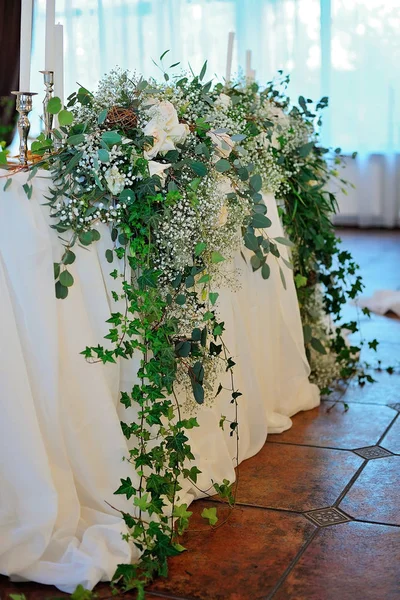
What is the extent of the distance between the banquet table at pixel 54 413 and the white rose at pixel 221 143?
38 centimetres

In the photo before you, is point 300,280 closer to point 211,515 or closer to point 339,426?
point 339,426

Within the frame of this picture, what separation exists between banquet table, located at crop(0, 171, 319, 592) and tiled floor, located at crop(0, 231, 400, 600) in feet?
0.29

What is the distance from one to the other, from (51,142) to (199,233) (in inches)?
16.1

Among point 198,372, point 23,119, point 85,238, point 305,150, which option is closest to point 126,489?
point 198,372

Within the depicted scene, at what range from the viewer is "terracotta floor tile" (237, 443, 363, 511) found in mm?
2070

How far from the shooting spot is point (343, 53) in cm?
748

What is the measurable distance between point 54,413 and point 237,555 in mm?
521

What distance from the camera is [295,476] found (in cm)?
223

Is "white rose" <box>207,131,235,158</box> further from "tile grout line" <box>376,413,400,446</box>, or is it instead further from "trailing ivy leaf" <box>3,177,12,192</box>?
"tile grout line" <box>376,413,400,446</box>

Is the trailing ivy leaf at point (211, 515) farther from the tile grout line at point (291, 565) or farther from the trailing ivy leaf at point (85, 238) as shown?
the trailing ivy leaf at point (85, 238)

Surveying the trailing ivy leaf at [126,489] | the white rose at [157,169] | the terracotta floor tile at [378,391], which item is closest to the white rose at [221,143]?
the white rose at [157,169]

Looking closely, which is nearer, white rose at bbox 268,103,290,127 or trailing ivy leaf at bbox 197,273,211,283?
trailing ivy leaf at bbox 197,273,211,283

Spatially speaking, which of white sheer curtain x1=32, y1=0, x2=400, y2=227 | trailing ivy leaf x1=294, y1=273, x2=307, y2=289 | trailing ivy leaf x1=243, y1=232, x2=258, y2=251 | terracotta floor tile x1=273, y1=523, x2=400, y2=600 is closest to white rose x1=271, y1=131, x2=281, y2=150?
trailing ivy leaf x1=294, y1=273, x2=307, y2=289

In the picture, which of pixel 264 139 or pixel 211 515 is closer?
pixel 211 515
